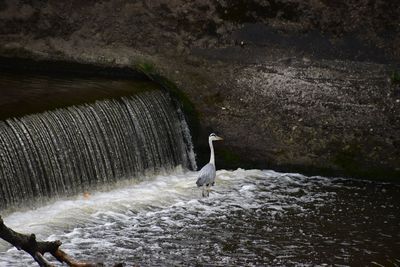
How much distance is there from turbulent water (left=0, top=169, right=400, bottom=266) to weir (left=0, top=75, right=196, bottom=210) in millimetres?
339

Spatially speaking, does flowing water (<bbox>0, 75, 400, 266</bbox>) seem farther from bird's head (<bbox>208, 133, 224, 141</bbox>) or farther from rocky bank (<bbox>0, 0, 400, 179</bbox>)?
bird's head (<bbox>208, 133, 224, 141</bbox>)

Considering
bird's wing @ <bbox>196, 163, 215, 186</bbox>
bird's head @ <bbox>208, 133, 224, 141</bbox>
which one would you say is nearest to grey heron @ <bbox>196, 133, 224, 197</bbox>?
bird's wing @ <bbox>196, 163, 215, 186</bbox>

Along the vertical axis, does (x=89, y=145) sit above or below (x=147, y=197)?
above

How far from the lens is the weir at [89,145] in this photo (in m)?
11.1

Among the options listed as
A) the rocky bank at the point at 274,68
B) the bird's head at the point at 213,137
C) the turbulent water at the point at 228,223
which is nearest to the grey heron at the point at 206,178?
the turbulent water at the point at 228,223

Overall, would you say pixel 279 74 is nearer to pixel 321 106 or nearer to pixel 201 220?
pixel 321 106

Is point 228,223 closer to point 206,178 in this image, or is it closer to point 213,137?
point 206,178

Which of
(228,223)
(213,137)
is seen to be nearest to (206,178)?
(228,223)

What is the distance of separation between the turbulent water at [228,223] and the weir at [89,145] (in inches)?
13.3

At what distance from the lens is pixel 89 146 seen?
12195mm

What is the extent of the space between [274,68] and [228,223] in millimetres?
4145

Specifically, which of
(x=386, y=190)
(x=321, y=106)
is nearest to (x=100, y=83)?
(x=321, y=106)

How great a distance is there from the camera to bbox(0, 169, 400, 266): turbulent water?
939cm

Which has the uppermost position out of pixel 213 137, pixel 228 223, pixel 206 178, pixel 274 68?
pixel 274 68
